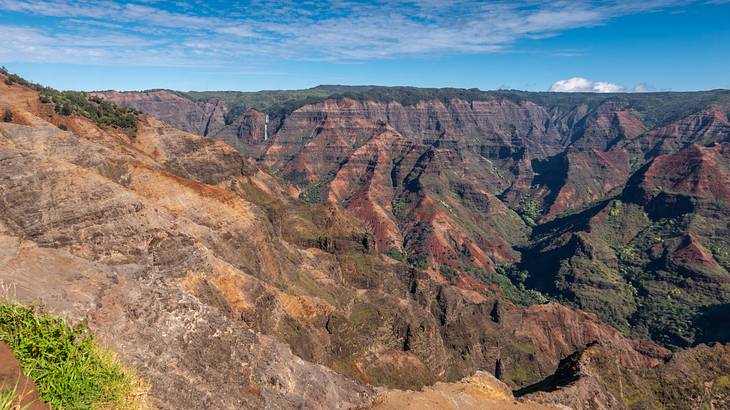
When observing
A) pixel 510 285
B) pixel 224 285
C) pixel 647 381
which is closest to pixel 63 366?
pixel 224 285

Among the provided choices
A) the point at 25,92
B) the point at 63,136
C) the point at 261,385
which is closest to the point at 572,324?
the point at 261,385

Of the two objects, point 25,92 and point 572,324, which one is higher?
point 25,92

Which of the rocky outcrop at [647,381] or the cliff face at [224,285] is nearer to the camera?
the cliff face at [224,285]

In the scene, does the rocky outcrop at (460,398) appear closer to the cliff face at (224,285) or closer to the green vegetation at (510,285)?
the cliff face at (224,285)

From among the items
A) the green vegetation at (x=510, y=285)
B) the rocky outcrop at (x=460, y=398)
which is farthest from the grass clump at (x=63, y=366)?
the green vegetation at (x=510, y=285)

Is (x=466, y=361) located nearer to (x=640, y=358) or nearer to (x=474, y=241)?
(x=640, y=358)

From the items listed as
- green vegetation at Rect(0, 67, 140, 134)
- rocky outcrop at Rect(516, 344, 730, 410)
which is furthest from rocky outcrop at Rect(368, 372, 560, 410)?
green vegetation at Rect(0, 67, 140, 134)
